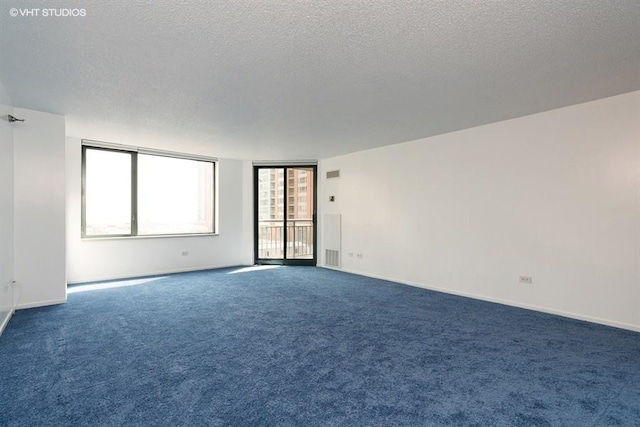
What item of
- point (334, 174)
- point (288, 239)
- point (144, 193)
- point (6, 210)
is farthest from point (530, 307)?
point (144, 193)

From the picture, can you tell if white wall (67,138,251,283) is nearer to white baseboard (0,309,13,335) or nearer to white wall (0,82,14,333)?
white wall (0,82,14,333)

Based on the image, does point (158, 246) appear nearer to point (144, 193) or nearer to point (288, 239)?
point (144, 193)

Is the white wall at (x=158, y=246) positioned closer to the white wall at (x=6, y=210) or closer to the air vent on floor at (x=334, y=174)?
the white wall at (x=6, y=210)

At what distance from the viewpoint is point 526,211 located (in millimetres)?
3988

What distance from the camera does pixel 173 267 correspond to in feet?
20.7

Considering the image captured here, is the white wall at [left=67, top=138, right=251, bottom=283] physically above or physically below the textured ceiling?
below

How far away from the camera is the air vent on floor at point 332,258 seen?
22.0 feet

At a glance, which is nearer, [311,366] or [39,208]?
[311,366]

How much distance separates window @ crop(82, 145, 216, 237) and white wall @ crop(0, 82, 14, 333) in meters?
1.82

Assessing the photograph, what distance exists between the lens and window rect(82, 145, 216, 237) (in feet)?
18.0

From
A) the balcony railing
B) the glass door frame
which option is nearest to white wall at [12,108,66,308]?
the glass door frame

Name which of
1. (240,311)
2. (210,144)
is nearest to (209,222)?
(210,144)

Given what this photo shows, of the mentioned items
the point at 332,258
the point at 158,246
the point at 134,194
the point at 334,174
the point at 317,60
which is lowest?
the point at 332,258

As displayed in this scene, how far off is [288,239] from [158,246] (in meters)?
2.62
